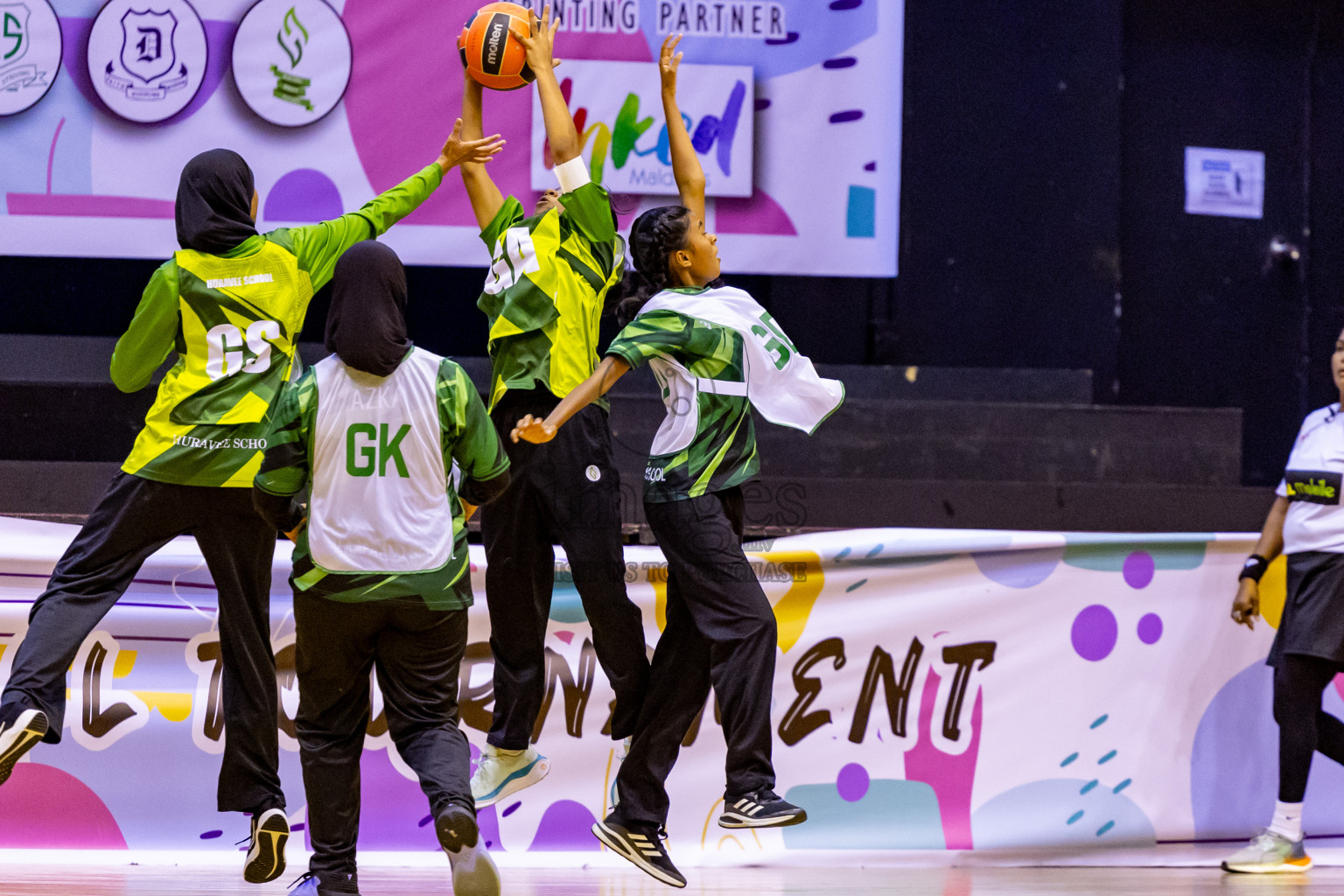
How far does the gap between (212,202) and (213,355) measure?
1.35 ft

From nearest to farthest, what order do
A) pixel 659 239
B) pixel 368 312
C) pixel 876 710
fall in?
pixel 368 312 < pixel 659 239 < pixel 876 710

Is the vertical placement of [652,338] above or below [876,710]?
above

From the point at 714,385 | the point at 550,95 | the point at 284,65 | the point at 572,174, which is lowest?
the point at 714,385

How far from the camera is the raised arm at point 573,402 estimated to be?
3236mm

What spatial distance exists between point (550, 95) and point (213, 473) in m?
1.39

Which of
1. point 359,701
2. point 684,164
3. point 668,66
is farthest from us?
point 668,66

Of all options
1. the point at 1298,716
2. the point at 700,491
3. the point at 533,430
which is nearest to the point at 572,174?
the point at 533,430

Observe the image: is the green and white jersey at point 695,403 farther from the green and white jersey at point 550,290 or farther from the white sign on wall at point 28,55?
the white sign on wall at point 28,55

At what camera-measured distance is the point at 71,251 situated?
512 centimetres

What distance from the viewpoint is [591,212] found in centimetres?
378

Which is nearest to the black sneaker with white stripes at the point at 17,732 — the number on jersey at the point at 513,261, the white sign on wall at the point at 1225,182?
the number on jersey at the point at 513,261

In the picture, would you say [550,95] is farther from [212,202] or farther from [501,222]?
[212,202]

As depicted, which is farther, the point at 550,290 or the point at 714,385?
the point at 550,290

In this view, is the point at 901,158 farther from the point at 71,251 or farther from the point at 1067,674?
the point at 71,251
